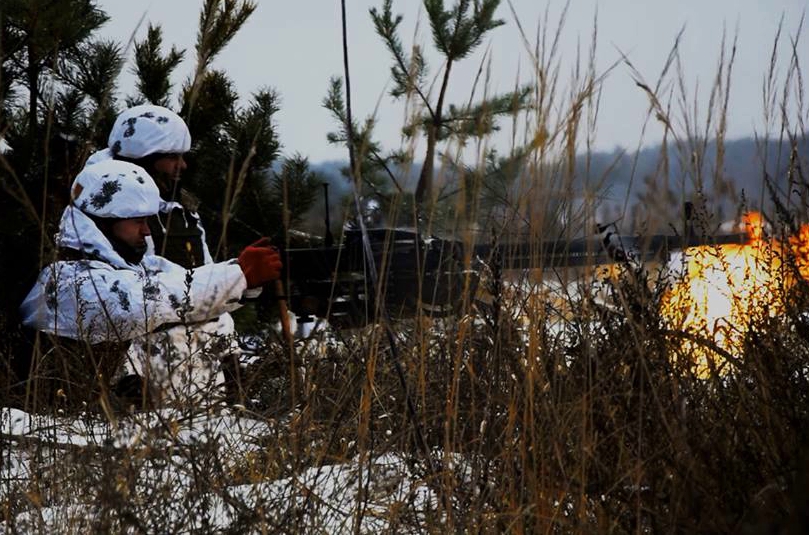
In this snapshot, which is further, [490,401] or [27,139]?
[27,139]

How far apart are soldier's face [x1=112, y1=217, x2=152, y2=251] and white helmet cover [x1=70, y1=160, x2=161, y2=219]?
3 centimetres

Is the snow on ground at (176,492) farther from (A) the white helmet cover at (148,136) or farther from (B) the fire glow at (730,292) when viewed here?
(A) the white helmet cover at (148,136)

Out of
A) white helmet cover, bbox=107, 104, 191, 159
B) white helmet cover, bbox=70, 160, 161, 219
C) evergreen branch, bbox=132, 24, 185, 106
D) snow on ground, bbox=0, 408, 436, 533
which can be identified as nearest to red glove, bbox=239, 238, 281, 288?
white helmet cover, bbox=70, 160, 161, 219

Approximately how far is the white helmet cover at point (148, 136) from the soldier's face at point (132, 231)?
1.45ft

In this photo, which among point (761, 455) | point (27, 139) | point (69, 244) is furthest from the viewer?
point (27, 139)

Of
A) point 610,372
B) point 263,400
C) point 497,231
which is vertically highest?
point 497,231

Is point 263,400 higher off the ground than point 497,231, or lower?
lower

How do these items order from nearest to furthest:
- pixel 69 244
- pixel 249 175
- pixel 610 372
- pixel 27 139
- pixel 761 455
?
pixel 761 455
pixel 610 372
pixel 69 244
pixel 27 139
pixel 249 175

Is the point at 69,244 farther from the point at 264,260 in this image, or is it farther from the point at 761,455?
the point at 761,455

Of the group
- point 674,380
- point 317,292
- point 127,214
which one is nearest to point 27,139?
point 317,292

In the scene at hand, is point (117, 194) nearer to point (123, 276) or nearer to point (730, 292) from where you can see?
point (123, 276)

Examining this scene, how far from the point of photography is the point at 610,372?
221 centimetres

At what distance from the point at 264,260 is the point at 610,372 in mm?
1601

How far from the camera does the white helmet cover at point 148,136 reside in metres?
4.18
